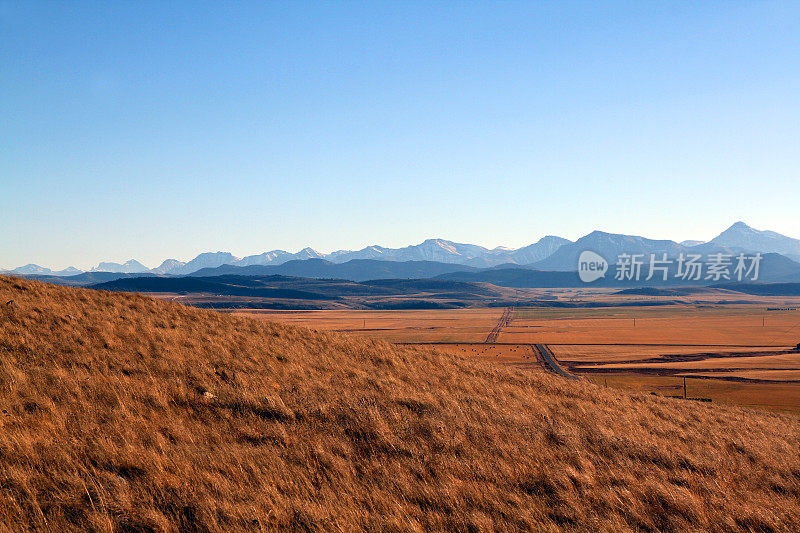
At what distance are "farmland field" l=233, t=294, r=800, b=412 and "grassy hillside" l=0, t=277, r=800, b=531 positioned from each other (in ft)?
47.0

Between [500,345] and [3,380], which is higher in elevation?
[3,380]

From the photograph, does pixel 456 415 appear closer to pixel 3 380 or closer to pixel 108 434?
pixel 108 434

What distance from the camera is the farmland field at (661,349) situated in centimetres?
5994

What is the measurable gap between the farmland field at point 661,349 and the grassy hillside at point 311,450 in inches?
563

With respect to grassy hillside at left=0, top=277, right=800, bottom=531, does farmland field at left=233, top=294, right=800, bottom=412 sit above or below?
below

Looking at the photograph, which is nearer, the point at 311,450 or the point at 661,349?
the point at 311,450

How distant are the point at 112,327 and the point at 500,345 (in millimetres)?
96182

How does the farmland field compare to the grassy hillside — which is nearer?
the grassy hillside

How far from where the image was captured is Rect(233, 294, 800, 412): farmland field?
197 ft

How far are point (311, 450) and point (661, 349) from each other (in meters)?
105

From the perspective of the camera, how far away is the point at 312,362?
58.7 feet

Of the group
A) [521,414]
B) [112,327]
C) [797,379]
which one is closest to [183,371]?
[112,327]

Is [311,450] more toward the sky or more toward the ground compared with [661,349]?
Answer: more toward the sky

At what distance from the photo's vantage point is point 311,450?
9523mm
